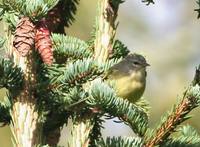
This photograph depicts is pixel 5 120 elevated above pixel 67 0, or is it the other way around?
pixel 67 0

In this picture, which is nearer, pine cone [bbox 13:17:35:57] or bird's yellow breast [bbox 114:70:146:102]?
pine cone [bbox 13:17:35:57]

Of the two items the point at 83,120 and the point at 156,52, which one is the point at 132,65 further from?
the point at 156,52

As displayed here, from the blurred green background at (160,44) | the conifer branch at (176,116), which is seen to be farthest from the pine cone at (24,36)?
the blurred green background at (160,44)

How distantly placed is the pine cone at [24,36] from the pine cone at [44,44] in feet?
0.49

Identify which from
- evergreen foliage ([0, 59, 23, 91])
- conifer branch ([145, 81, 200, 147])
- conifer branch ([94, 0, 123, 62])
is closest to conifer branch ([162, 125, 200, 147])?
conifer branch ([145, 81, 200, 147])

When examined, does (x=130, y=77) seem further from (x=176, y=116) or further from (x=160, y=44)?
(x=160, y=44)

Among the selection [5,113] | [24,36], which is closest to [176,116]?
[24,36]

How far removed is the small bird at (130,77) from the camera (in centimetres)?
362

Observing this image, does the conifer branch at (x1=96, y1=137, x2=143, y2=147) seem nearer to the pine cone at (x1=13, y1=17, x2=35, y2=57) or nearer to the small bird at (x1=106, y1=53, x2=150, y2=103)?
the pine cone at (x1=13, y1=17, x2=35, y2=57)

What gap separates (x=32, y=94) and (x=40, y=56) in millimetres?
166

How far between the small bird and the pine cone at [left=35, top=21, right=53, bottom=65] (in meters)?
0.50

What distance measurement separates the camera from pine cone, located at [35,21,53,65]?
113 inches

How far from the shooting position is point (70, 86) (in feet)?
9.31

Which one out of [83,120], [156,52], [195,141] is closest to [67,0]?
[83,120]
